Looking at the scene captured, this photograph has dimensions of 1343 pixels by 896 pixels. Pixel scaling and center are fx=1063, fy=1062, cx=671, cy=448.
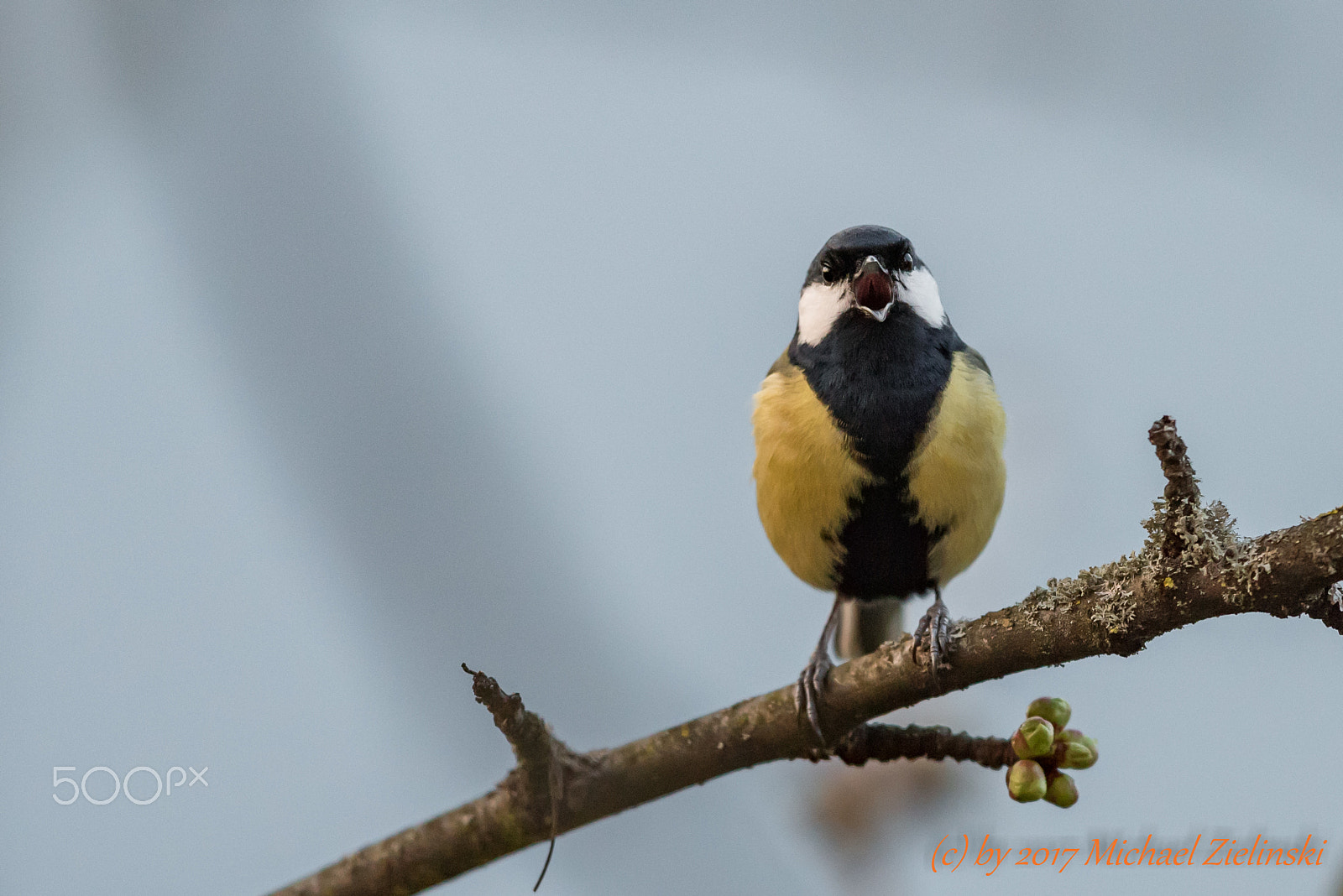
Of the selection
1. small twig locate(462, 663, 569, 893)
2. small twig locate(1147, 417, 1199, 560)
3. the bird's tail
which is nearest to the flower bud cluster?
small twig locate(1147, 417, 1199, 560)

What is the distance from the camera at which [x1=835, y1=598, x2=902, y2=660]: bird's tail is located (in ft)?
9.41

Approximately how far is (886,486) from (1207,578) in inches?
33.9

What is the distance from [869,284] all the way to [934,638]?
941 millimetres

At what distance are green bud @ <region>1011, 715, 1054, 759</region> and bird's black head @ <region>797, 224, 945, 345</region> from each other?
3.36 ft

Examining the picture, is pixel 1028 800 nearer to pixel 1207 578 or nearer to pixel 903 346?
pixel 1207 578

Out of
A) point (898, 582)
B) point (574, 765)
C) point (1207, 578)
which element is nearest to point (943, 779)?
point (898, 582)

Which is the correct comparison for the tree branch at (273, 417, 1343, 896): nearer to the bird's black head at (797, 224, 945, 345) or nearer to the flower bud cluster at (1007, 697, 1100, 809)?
the flower bud cluster at (1007, 697, 1100, 809)

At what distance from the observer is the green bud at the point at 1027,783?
1.62 meters

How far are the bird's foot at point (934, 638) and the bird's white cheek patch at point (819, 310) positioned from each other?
33.2 inches

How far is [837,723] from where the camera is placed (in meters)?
1.92

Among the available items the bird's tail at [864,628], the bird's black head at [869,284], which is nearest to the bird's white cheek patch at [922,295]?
the bird's black head at [869,284]

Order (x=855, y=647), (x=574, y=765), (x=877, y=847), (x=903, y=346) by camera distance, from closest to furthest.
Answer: (x=574, y=765) → (x=877, y=847) → (x=903, y=346) → (x=855, y=647)

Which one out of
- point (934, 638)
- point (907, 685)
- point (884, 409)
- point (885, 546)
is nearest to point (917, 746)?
point (907, 685)

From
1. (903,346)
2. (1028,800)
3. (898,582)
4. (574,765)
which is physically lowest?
(1028,800)
